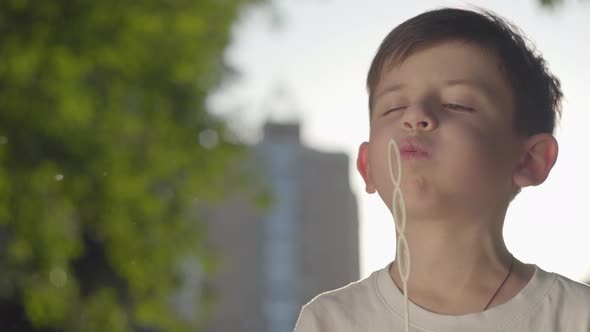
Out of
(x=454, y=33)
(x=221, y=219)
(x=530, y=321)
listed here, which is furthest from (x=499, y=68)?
(x=221, y=219)

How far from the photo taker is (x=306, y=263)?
591 cm

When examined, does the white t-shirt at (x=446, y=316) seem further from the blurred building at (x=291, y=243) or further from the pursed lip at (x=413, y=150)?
the blurred building at (x=291, y=243)

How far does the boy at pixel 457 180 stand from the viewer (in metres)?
0.69

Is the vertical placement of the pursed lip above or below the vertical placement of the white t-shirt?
above

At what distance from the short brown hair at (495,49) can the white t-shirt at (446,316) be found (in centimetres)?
13

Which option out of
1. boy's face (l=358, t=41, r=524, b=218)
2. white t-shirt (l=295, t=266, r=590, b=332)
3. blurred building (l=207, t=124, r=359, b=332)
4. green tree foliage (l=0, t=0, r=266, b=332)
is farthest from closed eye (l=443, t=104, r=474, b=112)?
blurred building (l=207, t=124, r=359, b=332)

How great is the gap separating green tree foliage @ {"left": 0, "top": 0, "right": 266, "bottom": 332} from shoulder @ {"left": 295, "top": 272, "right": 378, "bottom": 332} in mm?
1340

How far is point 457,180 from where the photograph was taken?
691mm

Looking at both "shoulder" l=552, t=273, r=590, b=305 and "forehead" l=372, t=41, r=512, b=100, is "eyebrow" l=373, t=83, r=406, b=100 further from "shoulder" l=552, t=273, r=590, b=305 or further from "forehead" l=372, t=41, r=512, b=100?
"shoulder" l=552, t=273, r=590, b=305

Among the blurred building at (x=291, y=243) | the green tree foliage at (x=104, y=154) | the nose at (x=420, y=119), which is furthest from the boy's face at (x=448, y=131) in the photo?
the blurred building at (x=291, y=243)

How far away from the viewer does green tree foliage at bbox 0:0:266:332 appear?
2094 millimetres

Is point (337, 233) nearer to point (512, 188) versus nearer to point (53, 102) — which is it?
point (53, 102)

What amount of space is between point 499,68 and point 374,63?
114 mm

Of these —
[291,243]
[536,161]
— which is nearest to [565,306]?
[536,161]
